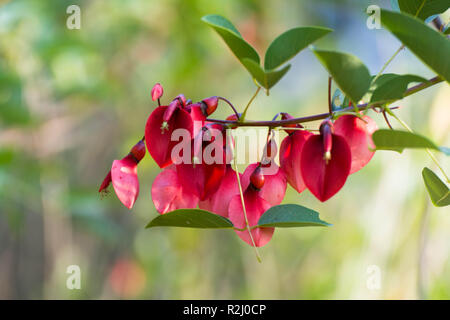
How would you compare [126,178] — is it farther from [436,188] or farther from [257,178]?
[436,188]

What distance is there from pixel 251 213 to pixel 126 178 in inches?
4.6

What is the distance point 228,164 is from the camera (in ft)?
1.37

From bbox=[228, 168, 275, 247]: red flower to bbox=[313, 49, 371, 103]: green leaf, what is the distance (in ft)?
0.40

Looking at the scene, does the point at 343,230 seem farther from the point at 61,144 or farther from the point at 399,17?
the point at 399,17

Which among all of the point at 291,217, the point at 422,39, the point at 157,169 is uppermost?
the point at 157,169

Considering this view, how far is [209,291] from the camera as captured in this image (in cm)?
158

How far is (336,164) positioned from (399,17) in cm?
12

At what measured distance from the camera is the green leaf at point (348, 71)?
0.95 feet

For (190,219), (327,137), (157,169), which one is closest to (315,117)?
(327,137)

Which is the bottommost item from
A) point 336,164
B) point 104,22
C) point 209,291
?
point 209,291

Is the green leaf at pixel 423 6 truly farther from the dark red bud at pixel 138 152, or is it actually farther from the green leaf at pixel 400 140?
the dark red bud at pixel 138 152

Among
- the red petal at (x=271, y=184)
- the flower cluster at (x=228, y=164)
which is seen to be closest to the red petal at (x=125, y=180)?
the flower cluster at (x=228, y=164)

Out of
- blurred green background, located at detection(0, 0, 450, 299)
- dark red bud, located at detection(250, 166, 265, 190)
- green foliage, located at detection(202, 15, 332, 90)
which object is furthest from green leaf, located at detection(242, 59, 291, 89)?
blurred green background, located at detection(0, 0, 450, 299)

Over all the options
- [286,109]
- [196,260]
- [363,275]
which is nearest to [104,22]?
[286,109]
